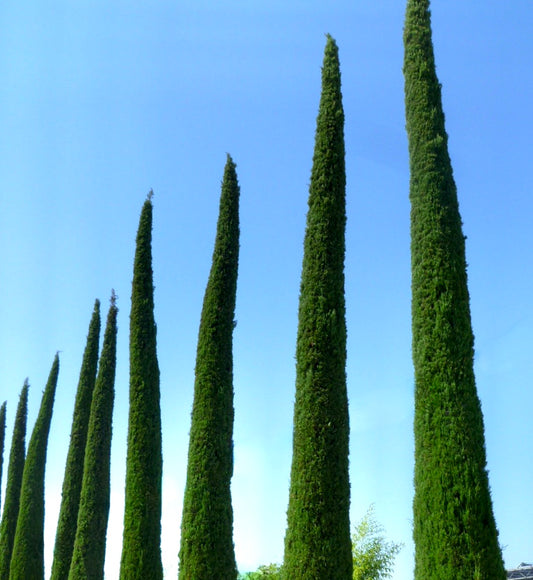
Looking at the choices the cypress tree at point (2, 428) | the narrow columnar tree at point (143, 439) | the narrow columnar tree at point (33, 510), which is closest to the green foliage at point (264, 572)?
the narrow columnar tree at point (143, 439)

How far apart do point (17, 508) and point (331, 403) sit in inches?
1163

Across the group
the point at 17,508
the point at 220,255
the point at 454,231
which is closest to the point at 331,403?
the point at 454,231

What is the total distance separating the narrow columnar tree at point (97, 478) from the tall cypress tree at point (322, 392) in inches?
590

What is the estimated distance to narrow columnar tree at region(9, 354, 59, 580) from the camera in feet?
110

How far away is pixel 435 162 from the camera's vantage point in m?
14.8

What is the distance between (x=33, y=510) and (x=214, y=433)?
65.7 feet

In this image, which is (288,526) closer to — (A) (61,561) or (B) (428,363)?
(B) (428,363)

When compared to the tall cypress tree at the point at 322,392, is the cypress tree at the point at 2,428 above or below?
above

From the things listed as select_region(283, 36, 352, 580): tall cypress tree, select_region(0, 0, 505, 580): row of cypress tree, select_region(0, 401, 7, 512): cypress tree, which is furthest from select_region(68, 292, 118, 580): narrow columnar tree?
select_region(0, 401, 7, 512): cypress tree

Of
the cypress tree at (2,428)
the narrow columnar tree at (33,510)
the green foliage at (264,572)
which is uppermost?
the cypress tree at (2,428)

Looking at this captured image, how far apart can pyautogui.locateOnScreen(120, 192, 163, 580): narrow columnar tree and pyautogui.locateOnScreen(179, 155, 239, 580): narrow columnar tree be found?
4.67 metres

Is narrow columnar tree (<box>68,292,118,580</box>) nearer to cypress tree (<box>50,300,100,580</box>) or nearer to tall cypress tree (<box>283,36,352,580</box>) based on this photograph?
cypress tree (<box>50,300,100,580</box>)

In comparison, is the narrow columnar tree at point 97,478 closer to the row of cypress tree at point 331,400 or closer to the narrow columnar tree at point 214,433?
the row of cypress tree at point 331,400

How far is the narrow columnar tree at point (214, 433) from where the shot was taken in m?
17.5
